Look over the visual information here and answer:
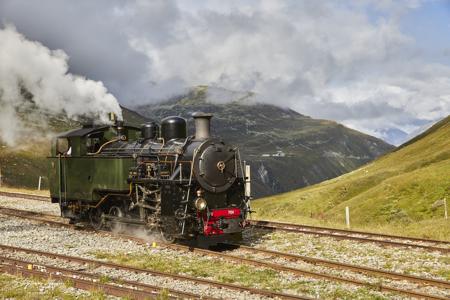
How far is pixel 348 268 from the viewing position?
11.9 meters

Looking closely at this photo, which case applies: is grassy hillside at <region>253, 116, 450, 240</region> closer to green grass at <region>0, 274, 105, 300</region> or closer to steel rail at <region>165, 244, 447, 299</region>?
steel rail at <region>165, 244, 447, 299</region>

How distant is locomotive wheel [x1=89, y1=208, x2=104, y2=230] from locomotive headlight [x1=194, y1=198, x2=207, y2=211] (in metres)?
5.03

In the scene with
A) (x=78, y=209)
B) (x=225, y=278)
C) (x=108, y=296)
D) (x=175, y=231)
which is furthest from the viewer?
(x=78, y=209)

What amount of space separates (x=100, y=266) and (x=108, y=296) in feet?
9.64

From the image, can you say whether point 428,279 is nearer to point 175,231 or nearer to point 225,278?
point 225,278

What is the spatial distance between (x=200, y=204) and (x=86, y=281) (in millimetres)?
5008

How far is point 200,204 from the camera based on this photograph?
48.3ft

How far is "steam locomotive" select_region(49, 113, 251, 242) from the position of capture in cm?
1497

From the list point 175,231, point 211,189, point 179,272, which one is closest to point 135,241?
point 175,231

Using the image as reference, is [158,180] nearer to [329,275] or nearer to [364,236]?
[329,275]

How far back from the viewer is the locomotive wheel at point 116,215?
57.4ft

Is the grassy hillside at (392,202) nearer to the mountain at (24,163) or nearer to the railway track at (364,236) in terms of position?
the railway track at (364,236)

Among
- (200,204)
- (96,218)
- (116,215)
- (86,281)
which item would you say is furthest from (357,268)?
(96,218)

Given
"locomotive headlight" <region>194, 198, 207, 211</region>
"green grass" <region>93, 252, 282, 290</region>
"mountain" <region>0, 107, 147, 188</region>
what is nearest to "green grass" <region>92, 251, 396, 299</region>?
"green grass" <region>93, 252, 282, 290</region>
